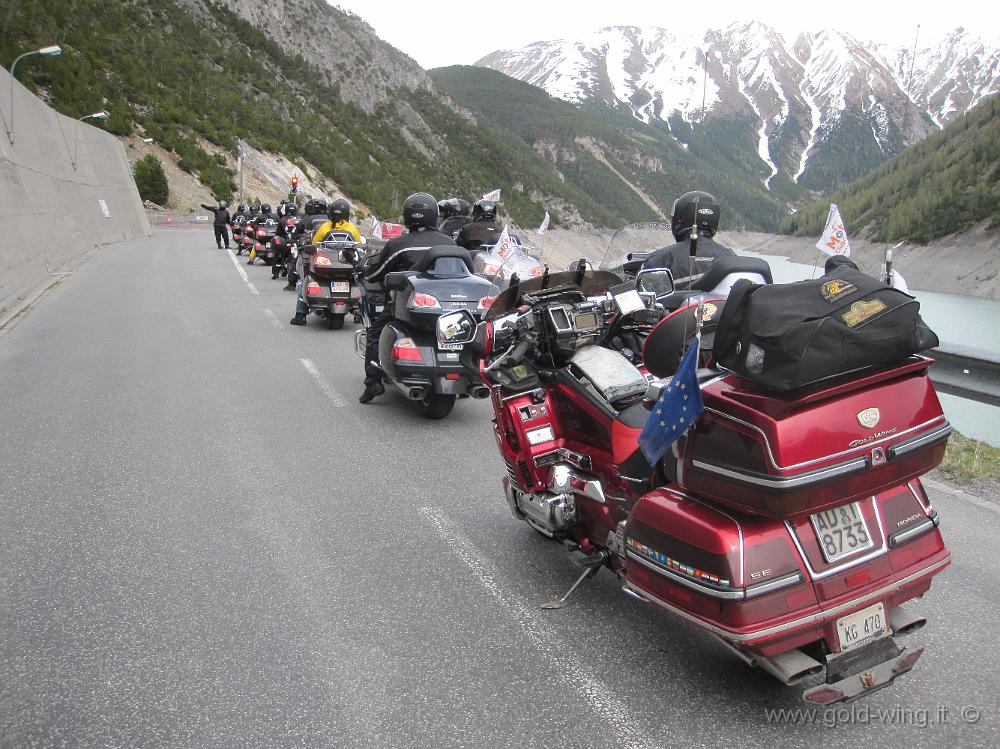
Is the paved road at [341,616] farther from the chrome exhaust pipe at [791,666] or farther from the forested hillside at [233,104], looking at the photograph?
the forested hillside at [233,104]

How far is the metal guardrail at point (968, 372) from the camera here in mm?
6047

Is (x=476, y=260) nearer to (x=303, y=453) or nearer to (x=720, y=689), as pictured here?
(x=303, y=453)

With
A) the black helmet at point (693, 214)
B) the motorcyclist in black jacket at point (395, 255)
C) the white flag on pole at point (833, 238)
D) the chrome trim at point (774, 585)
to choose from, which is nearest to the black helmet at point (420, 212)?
the motorcyclist in black jacket at point (395, 255)

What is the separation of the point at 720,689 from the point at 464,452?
3676 mm

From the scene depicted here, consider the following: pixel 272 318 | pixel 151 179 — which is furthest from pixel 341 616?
pixel 151 179

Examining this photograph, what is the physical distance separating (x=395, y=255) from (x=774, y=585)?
20.7ft

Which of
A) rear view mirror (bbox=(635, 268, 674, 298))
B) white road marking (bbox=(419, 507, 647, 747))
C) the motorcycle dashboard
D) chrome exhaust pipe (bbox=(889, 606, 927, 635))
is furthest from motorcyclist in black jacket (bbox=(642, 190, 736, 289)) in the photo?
chrome exhaust pipe (bbox=(889, 606, 927, 635))

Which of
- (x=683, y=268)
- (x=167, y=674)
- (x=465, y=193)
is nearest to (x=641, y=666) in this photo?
(x=167, y=674)

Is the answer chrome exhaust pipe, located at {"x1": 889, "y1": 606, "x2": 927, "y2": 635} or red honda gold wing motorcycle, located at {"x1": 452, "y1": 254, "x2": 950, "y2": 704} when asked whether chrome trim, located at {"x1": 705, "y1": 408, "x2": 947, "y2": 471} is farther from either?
chrome exhaust pipe, located at {"x1": 889, "y1": 606, "x2": 927, "y2": 635}

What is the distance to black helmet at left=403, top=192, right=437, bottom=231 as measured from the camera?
869 centimetres

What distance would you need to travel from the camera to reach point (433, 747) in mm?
2916

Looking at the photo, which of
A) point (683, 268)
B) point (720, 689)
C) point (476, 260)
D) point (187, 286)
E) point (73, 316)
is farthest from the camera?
point (187, 286)

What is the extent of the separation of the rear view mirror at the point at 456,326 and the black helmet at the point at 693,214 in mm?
1733

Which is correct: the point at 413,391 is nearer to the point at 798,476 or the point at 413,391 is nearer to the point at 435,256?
the point at 435,256
